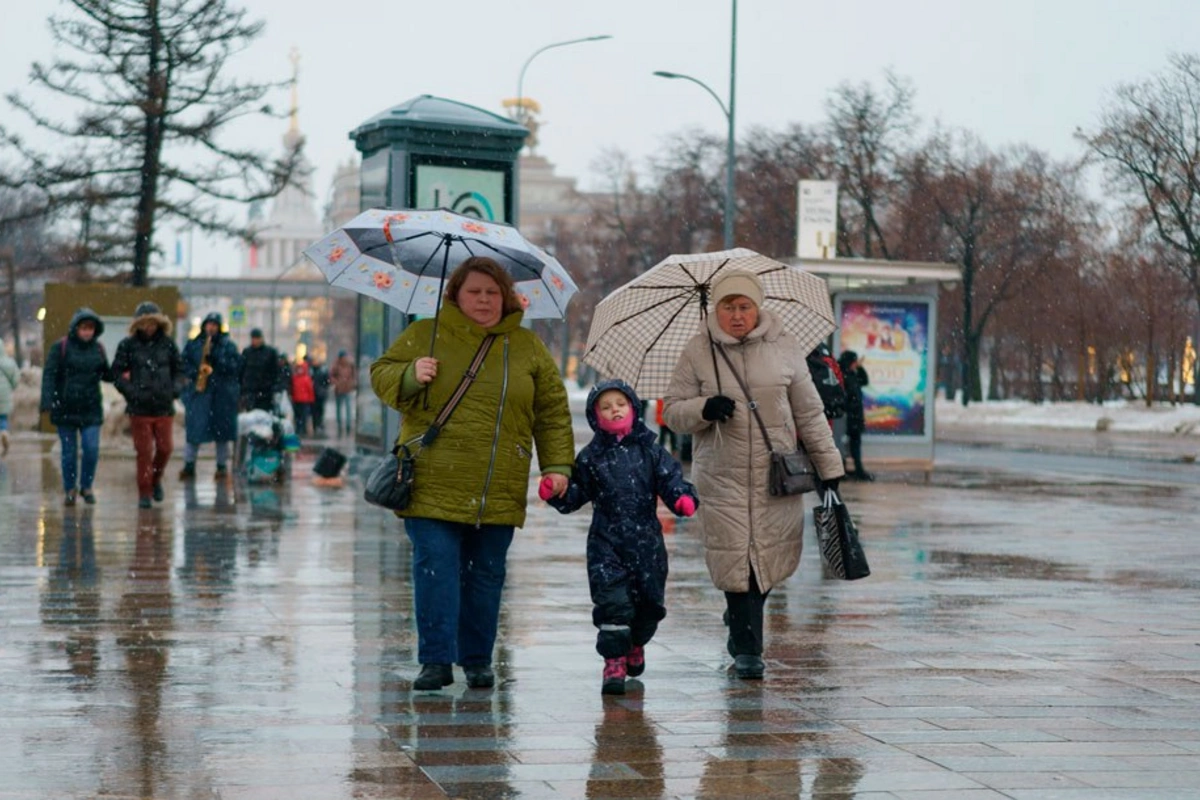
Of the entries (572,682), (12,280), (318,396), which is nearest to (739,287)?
(572,682)

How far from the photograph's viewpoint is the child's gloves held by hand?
25.8ft

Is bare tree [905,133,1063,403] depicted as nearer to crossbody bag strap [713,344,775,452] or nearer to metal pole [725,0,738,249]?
metal pole [725,0,738,249]

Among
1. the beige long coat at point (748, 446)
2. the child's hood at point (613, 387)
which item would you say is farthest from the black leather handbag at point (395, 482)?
the beige long coat at point (748, 446)

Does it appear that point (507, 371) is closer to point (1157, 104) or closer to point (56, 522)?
point (56, 522)

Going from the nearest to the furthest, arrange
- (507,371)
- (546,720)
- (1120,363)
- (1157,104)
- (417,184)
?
(546,720), (507,371), (417,184), (1157,104), (1120,363)

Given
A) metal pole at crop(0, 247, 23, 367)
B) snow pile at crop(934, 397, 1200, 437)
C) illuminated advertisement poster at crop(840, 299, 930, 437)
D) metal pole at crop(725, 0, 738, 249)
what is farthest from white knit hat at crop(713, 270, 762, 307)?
snow pile at crop(934, 397, 1200, 437)

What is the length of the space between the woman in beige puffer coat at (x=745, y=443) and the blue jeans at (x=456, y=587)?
0.88 m

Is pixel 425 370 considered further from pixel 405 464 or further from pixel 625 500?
pixel 625 500

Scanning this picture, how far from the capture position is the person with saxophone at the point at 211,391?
20.8 meters

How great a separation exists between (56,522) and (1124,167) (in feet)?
147

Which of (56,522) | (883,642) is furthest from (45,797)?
(56,522)

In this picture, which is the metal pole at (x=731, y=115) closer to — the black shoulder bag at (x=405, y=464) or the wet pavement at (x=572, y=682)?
the wet pavement at (x=572, y=682)

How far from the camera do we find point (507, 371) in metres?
7.97

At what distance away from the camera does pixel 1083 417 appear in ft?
182
